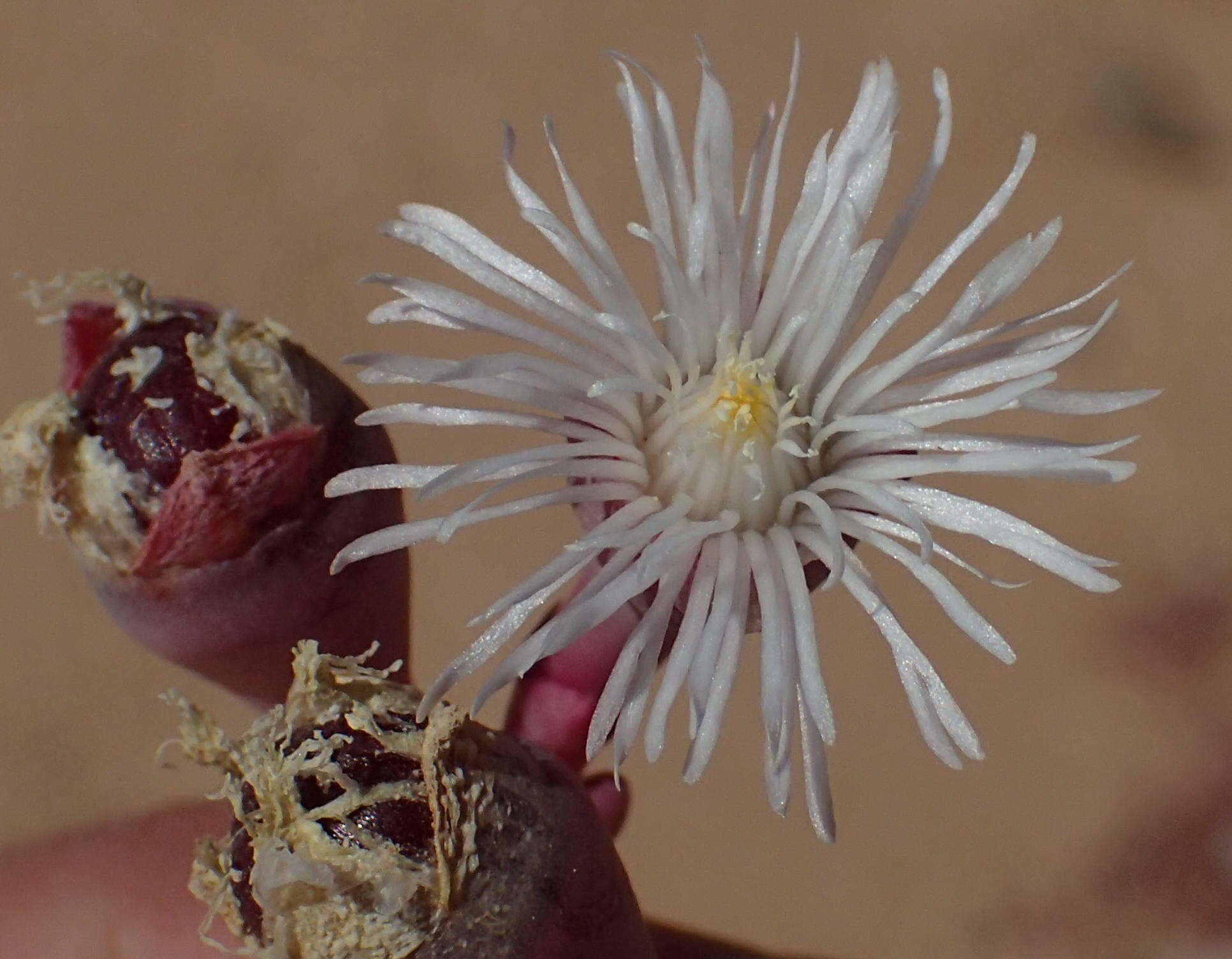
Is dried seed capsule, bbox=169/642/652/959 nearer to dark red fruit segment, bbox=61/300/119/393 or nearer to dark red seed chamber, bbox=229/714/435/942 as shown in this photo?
dark red seed chamber, bbox=229/714/435/942

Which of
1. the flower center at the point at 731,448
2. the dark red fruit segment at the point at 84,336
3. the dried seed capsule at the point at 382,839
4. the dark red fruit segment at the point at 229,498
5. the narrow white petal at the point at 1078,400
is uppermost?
the narrow white petal at the point at 1078,400

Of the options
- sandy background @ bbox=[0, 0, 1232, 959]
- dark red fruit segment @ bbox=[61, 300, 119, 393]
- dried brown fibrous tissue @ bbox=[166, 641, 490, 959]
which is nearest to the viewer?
dried brown fibrous tissue @ bbox=[166, 641, 490, 959]

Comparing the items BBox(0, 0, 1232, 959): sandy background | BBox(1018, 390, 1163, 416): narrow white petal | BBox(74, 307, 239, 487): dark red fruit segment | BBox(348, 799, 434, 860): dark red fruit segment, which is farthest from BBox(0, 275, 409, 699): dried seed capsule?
BBox(0, 0, 1232, 959): sandy background

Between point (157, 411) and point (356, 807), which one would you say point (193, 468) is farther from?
point (356, 807)

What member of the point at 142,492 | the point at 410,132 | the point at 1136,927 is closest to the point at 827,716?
the point at 142,492

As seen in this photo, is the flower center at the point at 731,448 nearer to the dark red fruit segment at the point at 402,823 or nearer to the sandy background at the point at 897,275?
the dark red fruit segment at the point at 402,823

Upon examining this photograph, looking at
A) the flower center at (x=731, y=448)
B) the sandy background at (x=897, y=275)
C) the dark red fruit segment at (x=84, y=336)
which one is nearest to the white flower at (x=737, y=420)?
the flower center at (x=731, y=448)

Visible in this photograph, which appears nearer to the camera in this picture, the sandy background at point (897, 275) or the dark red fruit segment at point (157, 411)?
the dark red fruit segment at point (157, 411)
